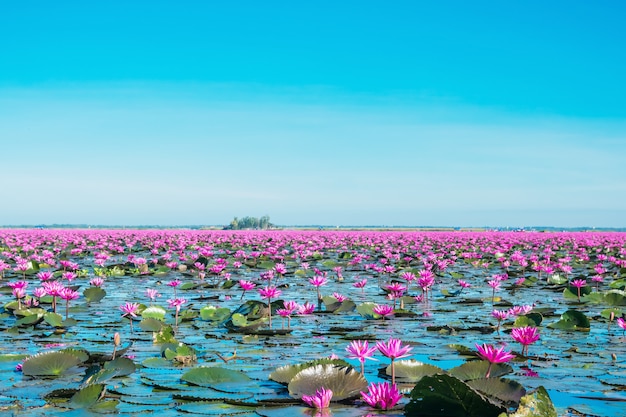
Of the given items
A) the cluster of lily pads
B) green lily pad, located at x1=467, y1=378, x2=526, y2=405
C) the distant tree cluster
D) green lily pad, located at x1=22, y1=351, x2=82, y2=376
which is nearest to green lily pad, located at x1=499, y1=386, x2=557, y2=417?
the cluster of lily pads

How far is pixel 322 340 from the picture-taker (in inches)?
210

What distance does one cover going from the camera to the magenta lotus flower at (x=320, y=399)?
3.11m

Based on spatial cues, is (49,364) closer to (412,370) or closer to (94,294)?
(412,370)

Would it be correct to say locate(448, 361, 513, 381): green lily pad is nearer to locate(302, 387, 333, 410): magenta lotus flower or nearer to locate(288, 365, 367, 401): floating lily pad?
locate(288, 365, 367, 401): floating lily pad

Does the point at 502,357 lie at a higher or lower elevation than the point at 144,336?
higher

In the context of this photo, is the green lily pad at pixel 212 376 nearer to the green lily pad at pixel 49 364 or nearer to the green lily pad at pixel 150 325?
the green lily pad at pixel 49 364

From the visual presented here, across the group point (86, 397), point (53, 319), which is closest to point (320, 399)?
point (86, 397)

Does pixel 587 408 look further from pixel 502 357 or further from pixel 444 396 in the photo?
pixel 444 396

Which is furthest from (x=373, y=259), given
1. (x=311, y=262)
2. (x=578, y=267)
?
(x=578, y=267)

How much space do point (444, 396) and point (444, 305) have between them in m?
5.25

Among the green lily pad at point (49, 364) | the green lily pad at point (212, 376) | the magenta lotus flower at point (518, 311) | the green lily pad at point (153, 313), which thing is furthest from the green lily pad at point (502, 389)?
the green lily pad at point (153, 313)

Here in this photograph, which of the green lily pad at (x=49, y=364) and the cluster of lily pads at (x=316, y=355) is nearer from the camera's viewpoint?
the cluster of lily pads at (x=316, y=355)

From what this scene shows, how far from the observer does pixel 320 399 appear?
312 cm

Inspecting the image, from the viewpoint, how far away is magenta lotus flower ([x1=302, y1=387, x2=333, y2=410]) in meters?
3.11
